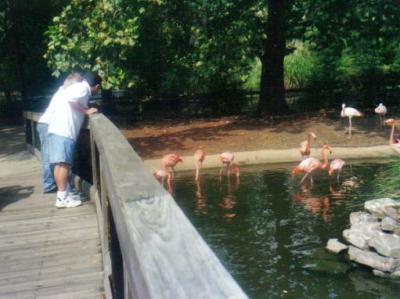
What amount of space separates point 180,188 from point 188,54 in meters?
9.54

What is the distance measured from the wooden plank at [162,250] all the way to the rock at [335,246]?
6.31m

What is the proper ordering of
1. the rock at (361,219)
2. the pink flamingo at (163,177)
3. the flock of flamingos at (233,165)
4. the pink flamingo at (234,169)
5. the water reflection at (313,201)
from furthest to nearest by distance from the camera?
the pink flamingo at (234,169) < the flock of flamingos at (233,165) < the pink flamingo at (163,177) < the water reflection at (313,201) < the rock at (361,219)

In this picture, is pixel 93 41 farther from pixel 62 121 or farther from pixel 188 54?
pixel 62 121

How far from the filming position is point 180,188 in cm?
1289

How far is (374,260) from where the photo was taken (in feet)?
25.5

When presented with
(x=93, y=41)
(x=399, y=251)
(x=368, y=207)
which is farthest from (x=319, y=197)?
(x=93, y=41)

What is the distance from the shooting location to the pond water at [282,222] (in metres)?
7.52

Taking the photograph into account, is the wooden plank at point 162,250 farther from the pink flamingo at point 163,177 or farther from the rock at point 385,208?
the pink flamingo at point 163,177

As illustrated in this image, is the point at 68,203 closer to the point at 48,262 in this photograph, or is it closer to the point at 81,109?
the point at 81,109

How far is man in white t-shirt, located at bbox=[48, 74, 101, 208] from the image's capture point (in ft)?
21.8

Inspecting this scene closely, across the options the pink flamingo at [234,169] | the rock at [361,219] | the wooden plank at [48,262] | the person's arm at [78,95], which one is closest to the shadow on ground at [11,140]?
the pink flamingo at [234,169]

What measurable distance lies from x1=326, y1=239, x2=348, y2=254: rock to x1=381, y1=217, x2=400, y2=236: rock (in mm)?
Result: 609

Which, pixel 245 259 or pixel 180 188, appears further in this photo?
pixel 180 188

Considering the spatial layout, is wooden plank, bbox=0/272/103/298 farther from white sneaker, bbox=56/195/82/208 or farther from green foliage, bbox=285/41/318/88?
green foliage, bbox=285/41/318/88
